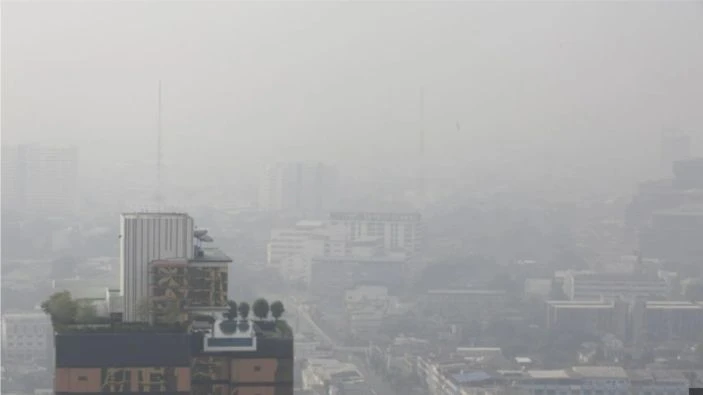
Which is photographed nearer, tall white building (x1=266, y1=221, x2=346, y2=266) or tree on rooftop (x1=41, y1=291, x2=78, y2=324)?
tree on rooftop (x1=41, y1=291, x2=78, y2=324)

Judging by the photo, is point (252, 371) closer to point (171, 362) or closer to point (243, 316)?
point (171, 362)

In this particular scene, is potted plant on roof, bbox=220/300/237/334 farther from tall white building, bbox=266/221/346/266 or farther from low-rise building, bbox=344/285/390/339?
tall white building, bbox=266/221/346/266

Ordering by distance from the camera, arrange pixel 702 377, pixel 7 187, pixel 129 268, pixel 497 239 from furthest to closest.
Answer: pixel 497 239, pixel 7 187, pixel 702 377, pixel 129 268

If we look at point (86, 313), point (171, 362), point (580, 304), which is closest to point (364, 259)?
point (580, 304)

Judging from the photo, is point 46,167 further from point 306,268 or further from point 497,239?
point 497,239

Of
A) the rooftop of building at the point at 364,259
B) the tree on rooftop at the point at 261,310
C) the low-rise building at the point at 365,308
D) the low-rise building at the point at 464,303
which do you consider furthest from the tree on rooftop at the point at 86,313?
the rooftop of building at the point at 364,259

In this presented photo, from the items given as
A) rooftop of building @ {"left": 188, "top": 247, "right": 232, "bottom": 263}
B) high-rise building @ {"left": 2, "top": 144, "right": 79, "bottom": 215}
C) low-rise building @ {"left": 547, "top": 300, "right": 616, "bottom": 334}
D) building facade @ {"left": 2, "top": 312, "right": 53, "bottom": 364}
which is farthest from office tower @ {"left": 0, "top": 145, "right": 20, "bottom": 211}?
rooftop of building @ {"left": 188, "top": 247, "right": 232, "bottom": 263}

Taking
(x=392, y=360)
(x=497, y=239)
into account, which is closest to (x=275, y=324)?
(x=392, y=360)
